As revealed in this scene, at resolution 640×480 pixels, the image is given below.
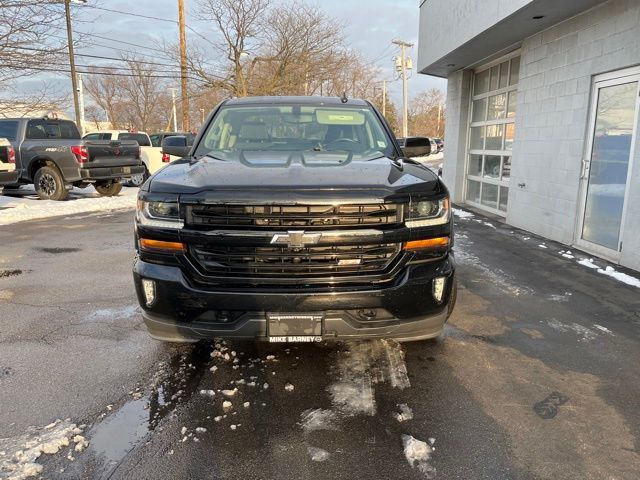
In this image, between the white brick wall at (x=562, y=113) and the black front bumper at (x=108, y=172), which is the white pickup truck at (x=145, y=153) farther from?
the white brick wall at (x=562, y=113)

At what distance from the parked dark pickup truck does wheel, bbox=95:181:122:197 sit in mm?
1249

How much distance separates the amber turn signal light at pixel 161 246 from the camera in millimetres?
2879

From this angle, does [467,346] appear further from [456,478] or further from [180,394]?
[180,394]

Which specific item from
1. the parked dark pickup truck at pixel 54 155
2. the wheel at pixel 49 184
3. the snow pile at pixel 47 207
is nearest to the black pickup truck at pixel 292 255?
the snow pile at pixel 47 207

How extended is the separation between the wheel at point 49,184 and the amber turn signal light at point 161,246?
36.3 ft

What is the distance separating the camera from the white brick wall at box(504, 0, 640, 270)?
20.1 ft

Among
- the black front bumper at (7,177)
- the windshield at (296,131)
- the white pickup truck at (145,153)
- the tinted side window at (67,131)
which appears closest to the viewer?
the windshield at (296,131)

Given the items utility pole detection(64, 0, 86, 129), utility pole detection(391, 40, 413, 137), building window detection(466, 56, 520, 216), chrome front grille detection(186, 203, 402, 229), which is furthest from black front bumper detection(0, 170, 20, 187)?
utility pole detection(391, 40, 413, 137)

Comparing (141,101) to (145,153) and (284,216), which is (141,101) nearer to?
(145,153)

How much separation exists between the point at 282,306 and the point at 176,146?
244 cm

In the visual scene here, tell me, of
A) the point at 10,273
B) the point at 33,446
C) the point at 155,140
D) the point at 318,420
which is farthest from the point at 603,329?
the point at 155,140

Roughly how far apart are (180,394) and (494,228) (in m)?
7.43

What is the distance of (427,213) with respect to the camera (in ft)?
9.77

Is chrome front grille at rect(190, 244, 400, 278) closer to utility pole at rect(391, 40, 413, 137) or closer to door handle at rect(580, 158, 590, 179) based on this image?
door handle at rect(580, 158, 590, 179)
